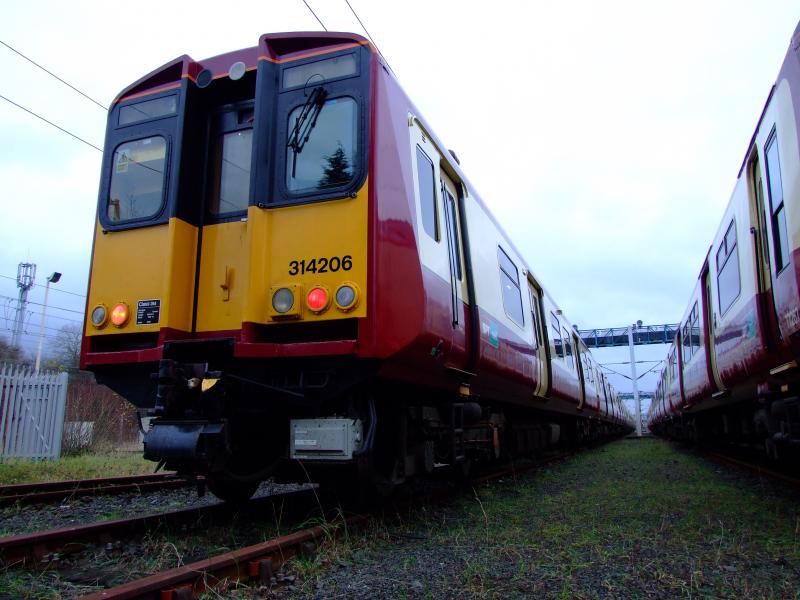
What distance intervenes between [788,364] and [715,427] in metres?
9.32

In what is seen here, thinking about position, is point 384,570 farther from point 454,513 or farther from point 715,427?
point 715,427

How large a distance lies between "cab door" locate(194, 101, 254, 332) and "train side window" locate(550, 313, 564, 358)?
688 cm

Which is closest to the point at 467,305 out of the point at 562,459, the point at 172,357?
the point at 172,357

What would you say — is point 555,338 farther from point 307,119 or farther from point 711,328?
point 307,119

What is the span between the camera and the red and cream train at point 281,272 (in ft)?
Answer: 12.8

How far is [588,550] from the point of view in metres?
3.82

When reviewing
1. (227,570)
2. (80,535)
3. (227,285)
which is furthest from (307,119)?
(80,535)

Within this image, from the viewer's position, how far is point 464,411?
19.1 ft

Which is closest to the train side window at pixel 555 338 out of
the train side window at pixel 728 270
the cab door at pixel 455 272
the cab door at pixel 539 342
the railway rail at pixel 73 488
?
the cab door at pixel 539 342

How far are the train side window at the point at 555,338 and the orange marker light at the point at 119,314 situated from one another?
7348mm

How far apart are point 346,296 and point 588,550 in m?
2.15

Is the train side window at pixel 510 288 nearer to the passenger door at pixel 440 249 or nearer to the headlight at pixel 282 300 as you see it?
the passenger door at pixel 440 249

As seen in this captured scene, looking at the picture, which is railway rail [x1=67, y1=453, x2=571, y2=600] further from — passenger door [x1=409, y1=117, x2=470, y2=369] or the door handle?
the door handle

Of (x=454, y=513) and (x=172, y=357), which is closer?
(x=172, y=357)
